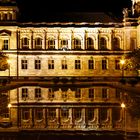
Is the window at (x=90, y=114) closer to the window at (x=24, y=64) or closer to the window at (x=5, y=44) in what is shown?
the window at (x=24, y=64)

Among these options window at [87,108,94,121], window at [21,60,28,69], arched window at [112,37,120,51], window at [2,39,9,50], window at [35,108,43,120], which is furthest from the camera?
arched window at [112,37,120,51]

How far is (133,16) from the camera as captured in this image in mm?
64688

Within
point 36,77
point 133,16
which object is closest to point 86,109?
point 36,77

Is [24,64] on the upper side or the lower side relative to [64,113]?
upper

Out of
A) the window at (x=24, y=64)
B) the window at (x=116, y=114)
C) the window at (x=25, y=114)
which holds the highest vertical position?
the window at (x=24, y=64)

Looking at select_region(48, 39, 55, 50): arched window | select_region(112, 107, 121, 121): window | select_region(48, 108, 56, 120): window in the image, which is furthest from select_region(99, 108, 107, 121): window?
select_region(48, 39, 55, 50): arched window

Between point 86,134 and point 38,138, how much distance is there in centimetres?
185

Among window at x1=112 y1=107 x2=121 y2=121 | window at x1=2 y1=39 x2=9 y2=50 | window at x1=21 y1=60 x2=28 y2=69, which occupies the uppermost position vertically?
window at x1=2 y1=39 x2=9 y2=50

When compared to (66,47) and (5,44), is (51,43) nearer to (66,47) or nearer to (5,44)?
(66,47)

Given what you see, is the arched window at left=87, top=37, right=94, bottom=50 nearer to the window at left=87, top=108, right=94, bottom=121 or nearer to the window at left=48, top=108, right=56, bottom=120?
the window at left=48, top=108, right=56, bottom=120

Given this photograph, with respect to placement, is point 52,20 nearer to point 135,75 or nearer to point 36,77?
point 36,77

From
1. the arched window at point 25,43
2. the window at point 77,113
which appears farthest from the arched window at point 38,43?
the window at point 77,113

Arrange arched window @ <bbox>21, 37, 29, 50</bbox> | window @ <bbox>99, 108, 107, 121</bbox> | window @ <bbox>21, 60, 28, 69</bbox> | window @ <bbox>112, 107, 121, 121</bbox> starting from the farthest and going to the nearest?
arched window @ <bbox>21, 37, 29, 50</bbox>
window @ <bbox>21, 60, 28, 69</bbox>
window @ <bbox>99, 108, 107, 121</bbox>
window @ <bbox>112, 107, 121, 121</bbox>

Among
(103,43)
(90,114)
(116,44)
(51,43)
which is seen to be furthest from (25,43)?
(90,114)
